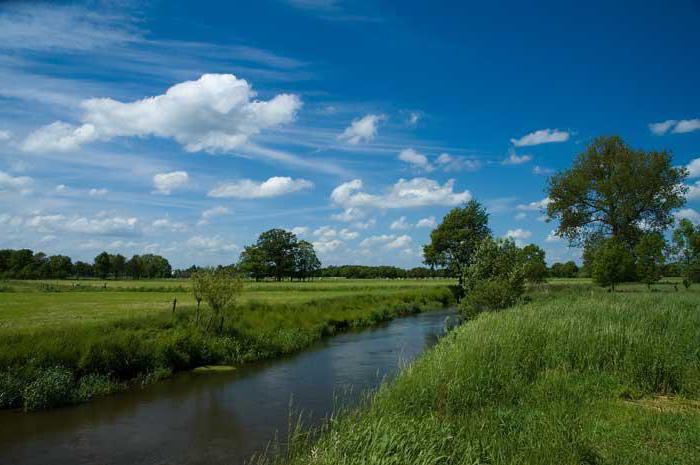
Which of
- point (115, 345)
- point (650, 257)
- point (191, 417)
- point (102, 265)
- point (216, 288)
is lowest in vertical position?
point (191, 417)

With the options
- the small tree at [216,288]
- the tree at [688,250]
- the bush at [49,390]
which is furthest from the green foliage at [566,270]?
the bush at [49,390]

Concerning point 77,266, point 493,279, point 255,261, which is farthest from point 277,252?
point 493,279

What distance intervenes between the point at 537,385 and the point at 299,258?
136 m

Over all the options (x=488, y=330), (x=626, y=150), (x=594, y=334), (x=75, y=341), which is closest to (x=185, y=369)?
(x=75, y=341)

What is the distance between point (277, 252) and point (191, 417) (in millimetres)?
127205

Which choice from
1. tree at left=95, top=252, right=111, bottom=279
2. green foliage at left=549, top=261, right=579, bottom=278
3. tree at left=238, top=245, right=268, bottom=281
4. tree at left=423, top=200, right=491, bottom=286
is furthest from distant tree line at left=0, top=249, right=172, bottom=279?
green foliage at left=549, top=261, right=579, bottom=278

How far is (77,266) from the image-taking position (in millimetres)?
152750

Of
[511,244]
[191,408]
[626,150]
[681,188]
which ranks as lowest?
[191,408]

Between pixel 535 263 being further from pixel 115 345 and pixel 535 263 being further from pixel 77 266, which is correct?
pixel 77 266

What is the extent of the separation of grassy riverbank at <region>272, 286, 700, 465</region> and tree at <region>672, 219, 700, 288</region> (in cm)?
3366

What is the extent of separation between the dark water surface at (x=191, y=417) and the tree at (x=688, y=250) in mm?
37917

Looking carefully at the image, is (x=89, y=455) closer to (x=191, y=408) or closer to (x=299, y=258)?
(x=191, y=408)

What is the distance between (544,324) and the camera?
16266 millimetres

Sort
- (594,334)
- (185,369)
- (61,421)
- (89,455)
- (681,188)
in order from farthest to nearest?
(681,188) < (185,369) < (594,334) < (61,421) < (89,455)
